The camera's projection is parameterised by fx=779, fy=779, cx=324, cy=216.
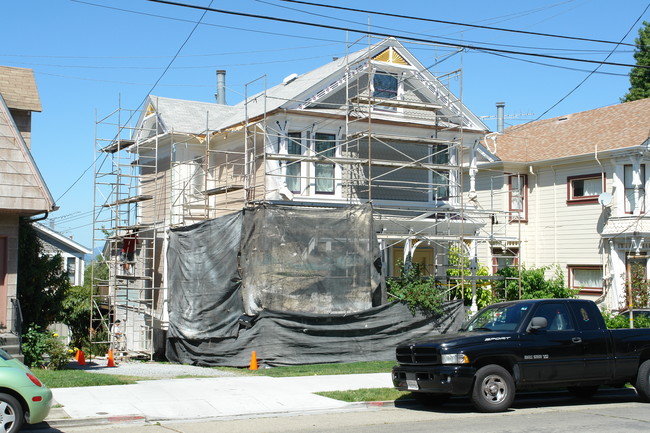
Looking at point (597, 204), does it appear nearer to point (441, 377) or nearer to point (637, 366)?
point (637, 366)

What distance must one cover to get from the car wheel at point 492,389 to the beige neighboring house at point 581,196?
14.3 meters

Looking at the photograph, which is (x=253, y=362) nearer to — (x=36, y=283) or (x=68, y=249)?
(x=36, y=283)

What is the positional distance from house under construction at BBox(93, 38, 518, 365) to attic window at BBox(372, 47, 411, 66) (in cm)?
Answer: 4

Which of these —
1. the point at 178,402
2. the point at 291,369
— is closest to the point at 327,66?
the point at 291,369

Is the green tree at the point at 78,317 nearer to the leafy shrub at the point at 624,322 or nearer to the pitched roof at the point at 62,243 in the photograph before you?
the pitched roof at the point at 62,243

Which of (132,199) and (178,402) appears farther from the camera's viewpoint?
(132,199)

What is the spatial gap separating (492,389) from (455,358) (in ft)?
2.61

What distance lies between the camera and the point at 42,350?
17.2 metres

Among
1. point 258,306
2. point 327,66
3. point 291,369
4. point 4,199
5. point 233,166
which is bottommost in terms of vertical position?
point 291,369

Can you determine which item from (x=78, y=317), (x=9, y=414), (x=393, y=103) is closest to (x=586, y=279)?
(x=393, y=103)

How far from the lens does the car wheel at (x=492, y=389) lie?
39.5 ft

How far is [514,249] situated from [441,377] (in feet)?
68.4

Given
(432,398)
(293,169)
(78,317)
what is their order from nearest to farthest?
(432,398)
(293,169)
(78,317)

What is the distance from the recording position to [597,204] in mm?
29328
